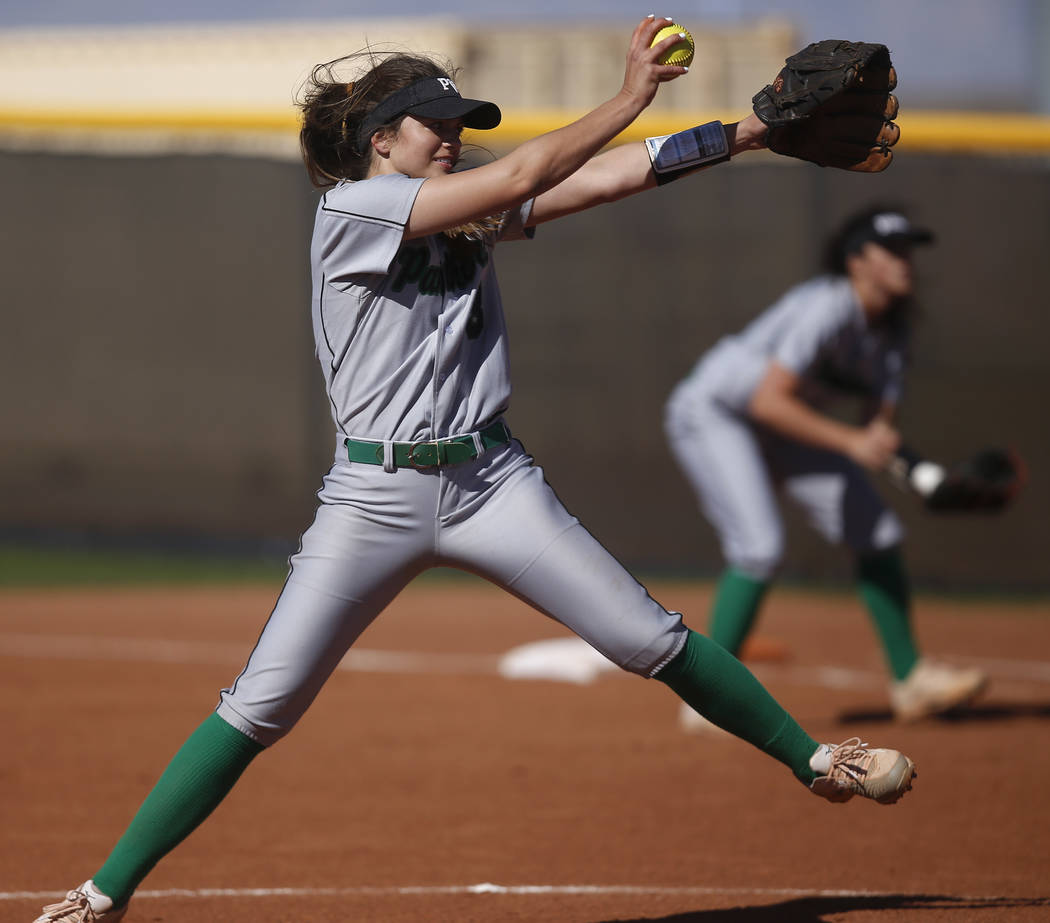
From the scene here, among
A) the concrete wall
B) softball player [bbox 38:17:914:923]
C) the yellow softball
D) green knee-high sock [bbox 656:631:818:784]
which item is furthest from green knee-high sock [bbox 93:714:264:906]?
the concrete wall

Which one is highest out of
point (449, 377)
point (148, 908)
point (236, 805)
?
point (449, 377)

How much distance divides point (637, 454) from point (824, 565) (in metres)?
1.42

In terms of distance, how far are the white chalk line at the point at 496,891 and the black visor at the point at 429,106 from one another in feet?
5.67

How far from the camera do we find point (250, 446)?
10.2 m

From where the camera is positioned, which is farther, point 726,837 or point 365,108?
point 726,837

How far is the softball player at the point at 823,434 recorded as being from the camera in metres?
5.35

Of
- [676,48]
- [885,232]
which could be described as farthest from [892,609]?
[676,48]

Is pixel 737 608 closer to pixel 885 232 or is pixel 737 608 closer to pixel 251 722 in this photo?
pixel 885 232

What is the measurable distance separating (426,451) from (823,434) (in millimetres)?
2776

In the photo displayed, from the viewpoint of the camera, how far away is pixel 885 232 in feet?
17.7

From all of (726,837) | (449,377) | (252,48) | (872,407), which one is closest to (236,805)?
(726,837)

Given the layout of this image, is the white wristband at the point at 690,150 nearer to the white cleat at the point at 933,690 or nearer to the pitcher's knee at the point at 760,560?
the pitcher's knee at the point at 760,560

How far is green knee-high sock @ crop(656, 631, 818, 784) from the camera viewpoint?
9.52 ft

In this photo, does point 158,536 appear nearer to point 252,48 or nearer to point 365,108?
point 365,108
